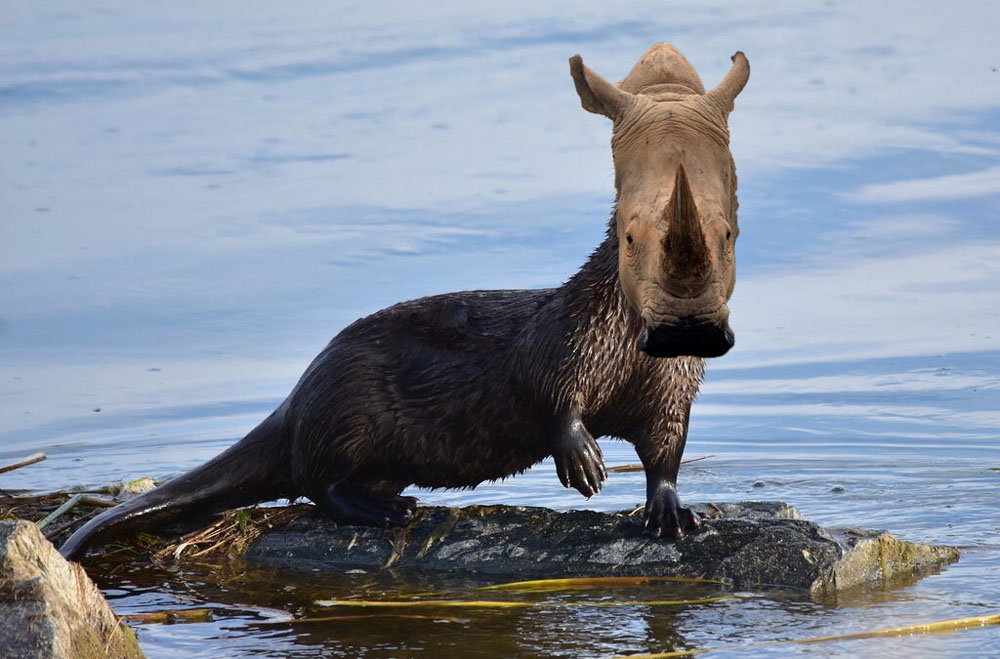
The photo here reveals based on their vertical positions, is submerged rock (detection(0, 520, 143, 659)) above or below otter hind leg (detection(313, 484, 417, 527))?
below

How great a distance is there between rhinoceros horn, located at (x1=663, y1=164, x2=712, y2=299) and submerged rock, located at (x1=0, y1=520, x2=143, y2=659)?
161 centimetres

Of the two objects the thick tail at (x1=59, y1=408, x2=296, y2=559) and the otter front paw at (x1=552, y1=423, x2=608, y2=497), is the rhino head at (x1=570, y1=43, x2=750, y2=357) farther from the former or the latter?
the thick tail at (x1=59, y1=408, x2=296, y2=559)

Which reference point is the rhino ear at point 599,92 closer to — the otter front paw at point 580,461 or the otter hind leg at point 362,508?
the otter front paw at point 580,461

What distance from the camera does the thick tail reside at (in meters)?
→ 6.01

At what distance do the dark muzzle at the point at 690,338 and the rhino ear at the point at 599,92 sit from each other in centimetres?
70

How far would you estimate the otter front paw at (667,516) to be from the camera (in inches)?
215

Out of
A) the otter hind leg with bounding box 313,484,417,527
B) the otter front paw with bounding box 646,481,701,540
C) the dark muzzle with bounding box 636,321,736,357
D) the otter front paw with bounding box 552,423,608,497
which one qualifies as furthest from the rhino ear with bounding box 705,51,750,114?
the otter hind leg with bounding box 313,484,417,527

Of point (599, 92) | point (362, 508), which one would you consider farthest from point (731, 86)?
point (362, 508)

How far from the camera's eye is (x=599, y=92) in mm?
4633

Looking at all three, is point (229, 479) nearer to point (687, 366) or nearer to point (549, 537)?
point (549, 537)

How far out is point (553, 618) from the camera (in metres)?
4.95

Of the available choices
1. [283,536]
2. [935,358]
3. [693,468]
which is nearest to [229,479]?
[283,536]

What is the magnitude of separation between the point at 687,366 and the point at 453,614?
112cm

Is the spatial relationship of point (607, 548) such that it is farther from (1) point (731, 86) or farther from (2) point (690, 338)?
(1) point (731, 86)
